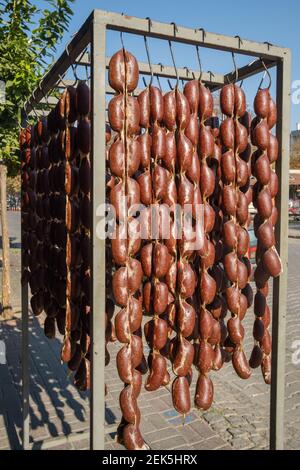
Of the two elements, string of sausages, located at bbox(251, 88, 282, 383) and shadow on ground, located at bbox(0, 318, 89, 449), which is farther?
shadow on ground, located at bbox(0, 318, 89, 449)

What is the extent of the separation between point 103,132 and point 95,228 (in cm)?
35

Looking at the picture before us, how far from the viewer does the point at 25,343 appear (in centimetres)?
301

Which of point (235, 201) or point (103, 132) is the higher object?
point (103, 132)

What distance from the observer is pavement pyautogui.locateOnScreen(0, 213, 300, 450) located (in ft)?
11.4

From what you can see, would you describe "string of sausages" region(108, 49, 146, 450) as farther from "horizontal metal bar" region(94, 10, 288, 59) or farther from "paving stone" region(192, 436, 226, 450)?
"paving stone" region(192, 436, 226, 450)

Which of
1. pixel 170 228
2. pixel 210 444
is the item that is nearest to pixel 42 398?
pixel 210 444

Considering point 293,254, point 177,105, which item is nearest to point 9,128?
point 177,105

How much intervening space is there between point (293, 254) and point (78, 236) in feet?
45.6

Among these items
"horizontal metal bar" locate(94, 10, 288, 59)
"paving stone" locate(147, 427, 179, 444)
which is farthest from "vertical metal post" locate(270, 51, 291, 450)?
"paving stone" locate(147, 427, 179, 444)

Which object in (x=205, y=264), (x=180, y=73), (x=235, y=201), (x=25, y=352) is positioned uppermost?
(x=180, y=73)

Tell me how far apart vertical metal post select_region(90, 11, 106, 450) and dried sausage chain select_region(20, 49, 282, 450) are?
0.16 feet

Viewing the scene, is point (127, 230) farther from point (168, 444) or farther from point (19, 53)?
point (19, 53)

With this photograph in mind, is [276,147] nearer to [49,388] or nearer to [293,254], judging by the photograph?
[49,388]

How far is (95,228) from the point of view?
1528mm
